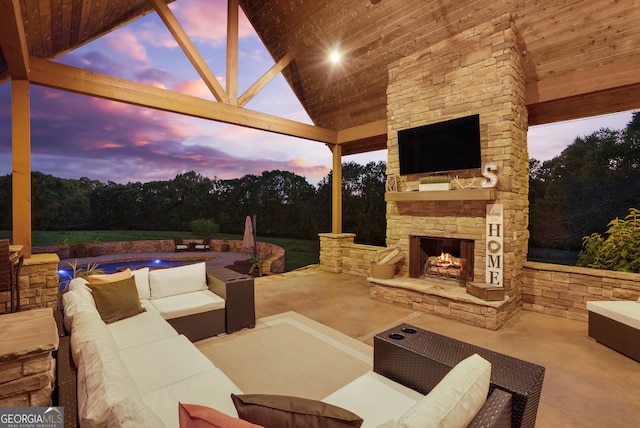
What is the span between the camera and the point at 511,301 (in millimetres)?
4348

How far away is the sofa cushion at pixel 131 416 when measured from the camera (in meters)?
1.06

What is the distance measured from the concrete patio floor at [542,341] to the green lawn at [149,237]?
7980 millimetres

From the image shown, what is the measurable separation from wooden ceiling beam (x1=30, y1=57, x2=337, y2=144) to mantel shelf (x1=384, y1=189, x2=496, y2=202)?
2.72 meters

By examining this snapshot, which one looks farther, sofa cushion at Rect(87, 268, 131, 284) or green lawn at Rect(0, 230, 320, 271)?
Answer: green lawn at Rect(0, 230, 320, 271)

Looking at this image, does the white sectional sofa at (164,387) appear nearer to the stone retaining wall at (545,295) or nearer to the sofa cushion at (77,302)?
the sofa cushion at (77,302)

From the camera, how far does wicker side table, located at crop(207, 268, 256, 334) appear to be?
11.9ft

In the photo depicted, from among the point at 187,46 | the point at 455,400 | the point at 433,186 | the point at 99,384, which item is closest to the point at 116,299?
the point at 99,384

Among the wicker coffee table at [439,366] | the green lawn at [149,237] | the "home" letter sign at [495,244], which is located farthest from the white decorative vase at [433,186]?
the green lawn at [149,237]

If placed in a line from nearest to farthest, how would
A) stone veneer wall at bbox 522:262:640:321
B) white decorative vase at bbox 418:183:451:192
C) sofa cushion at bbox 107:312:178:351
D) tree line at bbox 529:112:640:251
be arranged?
sofa cushion at bbox 107:312:178:351
stone veneer wall at bbox 522:262:640:321
white decorative vase at bbox 418:183:451:192
tree line at bbox 529:112:640:251

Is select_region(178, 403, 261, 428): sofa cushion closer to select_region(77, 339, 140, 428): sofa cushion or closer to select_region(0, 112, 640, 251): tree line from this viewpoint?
select_region(77, 339, 140, 428): sofa cushion

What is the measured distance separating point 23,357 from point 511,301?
5.14m

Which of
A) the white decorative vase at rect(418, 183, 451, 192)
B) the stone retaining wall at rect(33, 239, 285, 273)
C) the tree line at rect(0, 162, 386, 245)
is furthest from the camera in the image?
the tree line at rect(0, 162, 386, 245)

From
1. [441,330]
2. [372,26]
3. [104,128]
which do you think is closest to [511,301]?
[441,330]

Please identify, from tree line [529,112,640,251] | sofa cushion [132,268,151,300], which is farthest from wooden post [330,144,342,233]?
tree line [529,112,640,251]
